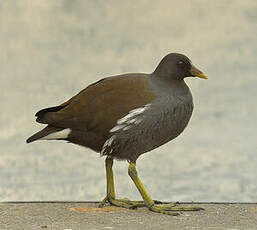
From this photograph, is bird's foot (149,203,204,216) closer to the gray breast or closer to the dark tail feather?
the gray breast

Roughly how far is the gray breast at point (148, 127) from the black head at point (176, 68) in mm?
268

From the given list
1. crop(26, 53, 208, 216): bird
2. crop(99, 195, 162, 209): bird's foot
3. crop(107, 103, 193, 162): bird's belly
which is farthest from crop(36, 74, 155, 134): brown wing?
crop(99, 195, 162, 209): bird's foot

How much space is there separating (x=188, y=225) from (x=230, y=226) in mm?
431

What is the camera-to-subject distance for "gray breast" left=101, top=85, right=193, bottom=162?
7.68m

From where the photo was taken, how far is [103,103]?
7910mm

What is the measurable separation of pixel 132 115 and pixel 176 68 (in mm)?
802

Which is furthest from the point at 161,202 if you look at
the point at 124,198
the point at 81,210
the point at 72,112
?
the point at 72,112

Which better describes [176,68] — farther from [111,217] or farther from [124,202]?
[111,217]

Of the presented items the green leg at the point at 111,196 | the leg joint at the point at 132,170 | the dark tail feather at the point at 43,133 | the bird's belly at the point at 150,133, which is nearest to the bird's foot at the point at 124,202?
the green leg at the point at 111,196

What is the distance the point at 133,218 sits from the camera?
7.62m

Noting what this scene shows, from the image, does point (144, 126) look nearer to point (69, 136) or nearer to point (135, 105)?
point (135, 105)

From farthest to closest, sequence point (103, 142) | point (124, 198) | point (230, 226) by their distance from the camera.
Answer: point (124, 198)
point (103, 142)
point (230, 226)

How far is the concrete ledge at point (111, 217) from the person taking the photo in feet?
23.7

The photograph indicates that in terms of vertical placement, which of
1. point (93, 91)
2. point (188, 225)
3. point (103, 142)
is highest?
point (93, 91)
